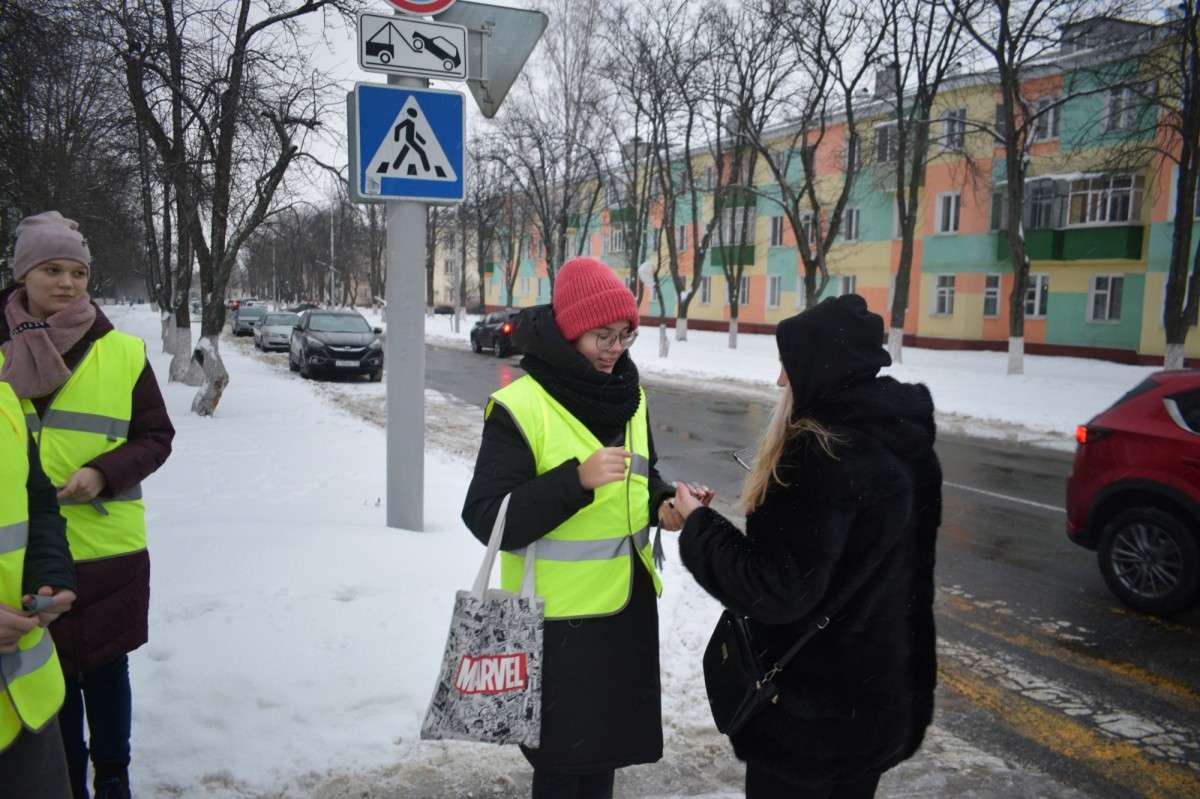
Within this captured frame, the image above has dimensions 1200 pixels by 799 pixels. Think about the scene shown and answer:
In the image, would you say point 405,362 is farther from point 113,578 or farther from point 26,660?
point 26,660

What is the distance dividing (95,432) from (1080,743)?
407 cm

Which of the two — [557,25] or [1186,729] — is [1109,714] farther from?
[557,25]

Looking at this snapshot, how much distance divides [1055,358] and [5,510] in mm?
30672

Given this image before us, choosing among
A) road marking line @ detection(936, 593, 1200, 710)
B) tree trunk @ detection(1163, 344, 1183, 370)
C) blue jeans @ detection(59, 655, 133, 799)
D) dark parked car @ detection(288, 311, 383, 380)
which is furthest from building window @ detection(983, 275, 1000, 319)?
blue jeans @ detection(59, 655, 133, 799)

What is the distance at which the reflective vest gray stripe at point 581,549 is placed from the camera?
2082mm

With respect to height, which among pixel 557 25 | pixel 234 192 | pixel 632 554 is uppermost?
pixel 557 25

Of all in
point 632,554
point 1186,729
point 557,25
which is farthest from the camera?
point 557,25

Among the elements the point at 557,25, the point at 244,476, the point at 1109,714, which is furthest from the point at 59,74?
the point at 557,25

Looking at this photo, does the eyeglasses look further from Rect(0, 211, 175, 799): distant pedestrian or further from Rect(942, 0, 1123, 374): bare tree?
Rect(942, 0, 1123, 374): bare tree

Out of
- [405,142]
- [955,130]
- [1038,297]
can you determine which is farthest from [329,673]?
[955,130]

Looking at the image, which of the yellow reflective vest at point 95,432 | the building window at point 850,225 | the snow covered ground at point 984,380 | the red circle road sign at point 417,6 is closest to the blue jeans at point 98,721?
the yellow reflective vest at point 95,432

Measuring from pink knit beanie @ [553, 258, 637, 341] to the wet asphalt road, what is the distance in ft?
1.27

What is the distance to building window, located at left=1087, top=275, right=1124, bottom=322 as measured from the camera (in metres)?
26.7

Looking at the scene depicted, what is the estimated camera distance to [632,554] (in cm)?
220
